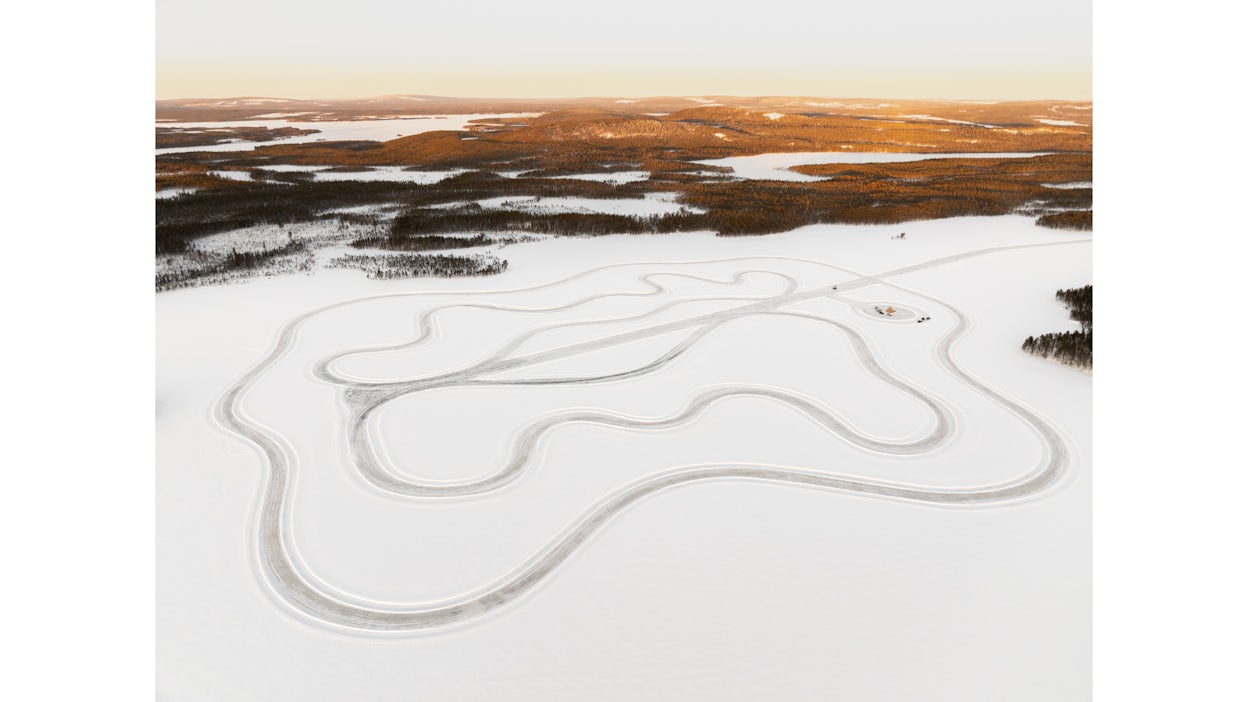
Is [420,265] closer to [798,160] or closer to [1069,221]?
[1069,221]

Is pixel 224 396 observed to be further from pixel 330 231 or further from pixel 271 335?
pixel 330 231

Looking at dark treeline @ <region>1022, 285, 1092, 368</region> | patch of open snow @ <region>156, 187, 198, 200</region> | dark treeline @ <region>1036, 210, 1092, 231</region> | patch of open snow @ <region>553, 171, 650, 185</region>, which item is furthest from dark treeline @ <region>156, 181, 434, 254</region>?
dark treeline @ <region>1036, 210, 1092, 231</region>

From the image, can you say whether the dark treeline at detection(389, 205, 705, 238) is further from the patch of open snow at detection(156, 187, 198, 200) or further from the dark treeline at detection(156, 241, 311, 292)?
the patch of open snow at detection(156, 187, 198, 200)

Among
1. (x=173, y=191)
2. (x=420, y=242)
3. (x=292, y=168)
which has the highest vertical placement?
(x=292, y=168)

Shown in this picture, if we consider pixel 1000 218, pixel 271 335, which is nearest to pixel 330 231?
pixel 271 335

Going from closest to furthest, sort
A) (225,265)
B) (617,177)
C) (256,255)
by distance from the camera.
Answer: (225,265) < (256,255) < (617,177)

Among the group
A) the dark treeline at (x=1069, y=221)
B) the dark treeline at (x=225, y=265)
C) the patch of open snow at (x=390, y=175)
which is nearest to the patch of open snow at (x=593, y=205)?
the patch of open snow at (x=390, y=175)

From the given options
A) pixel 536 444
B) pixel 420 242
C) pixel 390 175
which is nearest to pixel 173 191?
pixel 390 175

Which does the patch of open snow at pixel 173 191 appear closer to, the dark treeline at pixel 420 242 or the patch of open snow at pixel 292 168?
the patch of open snow at pixel 292 168
